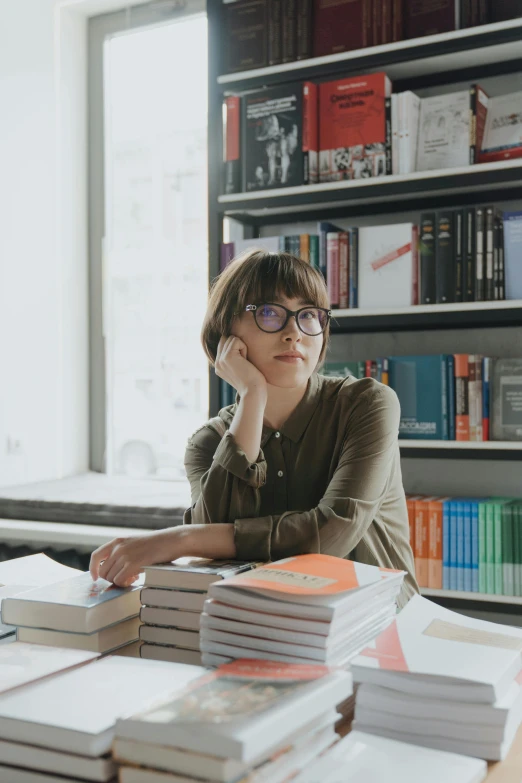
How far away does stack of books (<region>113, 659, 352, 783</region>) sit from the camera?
0.60m

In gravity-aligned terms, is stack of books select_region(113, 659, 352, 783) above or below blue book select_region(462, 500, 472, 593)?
above

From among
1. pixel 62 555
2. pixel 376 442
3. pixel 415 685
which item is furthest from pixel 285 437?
pixel 62 555

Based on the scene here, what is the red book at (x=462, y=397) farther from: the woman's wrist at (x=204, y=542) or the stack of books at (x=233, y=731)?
the stack of books at (x=233, y=731)

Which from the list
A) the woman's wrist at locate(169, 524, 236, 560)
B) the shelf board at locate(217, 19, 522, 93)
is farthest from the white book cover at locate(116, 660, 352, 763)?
the shelf board at locate(217, 19, 522, 93)

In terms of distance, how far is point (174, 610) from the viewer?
102 cm

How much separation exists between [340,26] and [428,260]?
2.59 ft

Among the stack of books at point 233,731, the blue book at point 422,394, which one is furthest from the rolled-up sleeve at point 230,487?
the blue book at point 422,394

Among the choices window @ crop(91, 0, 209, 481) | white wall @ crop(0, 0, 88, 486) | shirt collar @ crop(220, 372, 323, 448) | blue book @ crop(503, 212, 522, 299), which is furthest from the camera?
window @ crop(91, 0, 209, 481)

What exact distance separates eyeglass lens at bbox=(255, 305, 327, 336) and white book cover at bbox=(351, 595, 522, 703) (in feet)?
2.46

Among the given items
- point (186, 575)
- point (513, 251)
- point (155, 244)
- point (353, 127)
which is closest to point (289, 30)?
point (353, 127)

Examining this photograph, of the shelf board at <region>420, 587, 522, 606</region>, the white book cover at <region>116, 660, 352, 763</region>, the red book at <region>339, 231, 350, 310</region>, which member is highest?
the red book at <region>339, 231, 350, 310</region>

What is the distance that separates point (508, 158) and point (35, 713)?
2002 millimetres

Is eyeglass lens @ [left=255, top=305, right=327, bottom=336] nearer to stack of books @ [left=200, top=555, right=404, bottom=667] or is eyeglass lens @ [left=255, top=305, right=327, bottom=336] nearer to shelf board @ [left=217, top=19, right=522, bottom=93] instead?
stack of books @ [left=200, top=555, right=404, bottom=667]

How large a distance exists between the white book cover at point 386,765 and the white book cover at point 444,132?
186 centimetres
